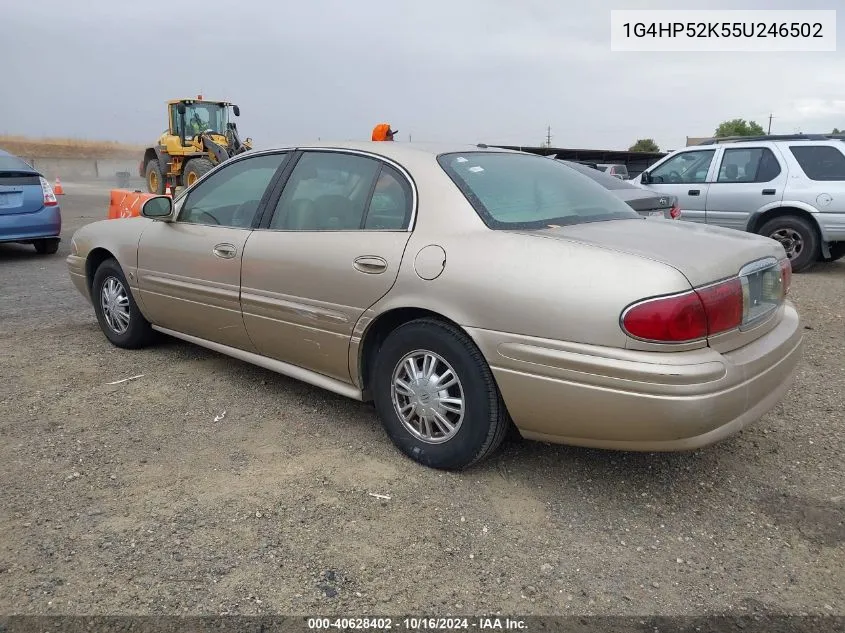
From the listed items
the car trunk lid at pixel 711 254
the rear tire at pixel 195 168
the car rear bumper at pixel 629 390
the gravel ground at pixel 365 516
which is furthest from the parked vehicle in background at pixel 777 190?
the rear tire at pixel 195 168

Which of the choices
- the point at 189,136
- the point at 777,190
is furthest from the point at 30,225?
the point at 189,136

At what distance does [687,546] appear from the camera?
2650 millimetres

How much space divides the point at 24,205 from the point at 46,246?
87cm

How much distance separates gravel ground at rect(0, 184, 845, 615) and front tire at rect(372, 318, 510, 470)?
0.14m

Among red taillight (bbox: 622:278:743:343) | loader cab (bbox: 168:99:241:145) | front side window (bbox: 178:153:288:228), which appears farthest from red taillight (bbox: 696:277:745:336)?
loader cab (bbox: 168:99:241:145)

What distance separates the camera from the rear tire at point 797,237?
8.38m

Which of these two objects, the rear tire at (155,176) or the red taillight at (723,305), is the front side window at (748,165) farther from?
the rear tire at (155,176)

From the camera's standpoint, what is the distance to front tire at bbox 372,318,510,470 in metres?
2.93

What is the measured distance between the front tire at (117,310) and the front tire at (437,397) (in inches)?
90.9

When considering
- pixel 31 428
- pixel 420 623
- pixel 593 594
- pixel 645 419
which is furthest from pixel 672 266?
pixel 31 428

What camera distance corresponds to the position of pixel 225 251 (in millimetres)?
3959

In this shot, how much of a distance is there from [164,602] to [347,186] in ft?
6.91

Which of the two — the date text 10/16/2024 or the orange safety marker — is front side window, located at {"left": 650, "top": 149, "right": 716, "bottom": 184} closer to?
the orange safety marker

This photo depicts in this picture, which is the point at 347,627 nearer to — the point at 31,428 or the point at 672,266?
the point at 672,266
